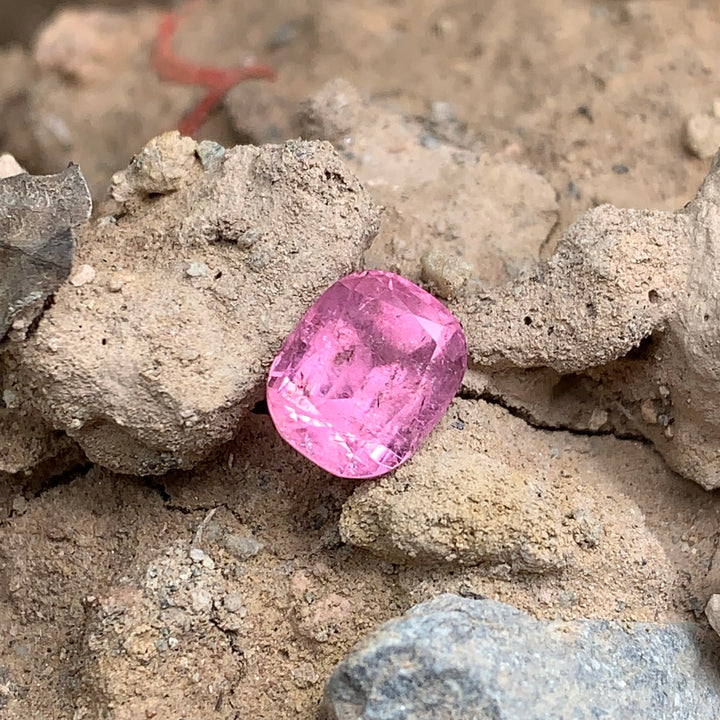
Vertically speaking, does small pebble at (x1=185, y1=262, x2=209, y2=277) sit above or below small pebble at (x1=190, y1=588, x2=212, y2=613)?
above

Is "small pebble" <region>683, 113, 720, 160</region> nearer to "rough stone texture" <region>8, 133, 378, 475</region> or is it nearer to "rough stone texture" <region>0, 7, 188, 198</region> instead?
"rough stone texture" <region>8, 133, 378, 475</region>

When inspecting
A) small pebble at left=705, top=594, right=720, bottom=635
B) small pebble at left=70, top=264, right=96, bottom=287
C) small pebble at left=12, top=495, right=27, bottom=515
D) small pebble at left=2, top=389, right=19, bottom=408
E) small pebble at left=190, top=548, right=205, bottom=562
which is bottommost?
small pebble at left=12, top=495, right=27, bottom=515

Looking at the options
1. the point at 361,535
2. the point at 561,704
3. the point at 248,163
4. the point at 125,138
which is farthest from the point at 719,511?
the point at 125,138

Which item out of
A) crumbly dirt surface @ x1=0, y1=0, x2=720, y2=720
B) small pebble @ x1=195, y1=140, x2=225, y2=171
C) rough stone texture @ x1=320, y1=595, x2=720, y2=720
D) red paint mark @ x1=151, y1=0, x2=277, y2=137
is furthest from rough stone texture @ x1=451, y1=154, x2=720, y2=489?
red paint mark @ x1=151, y1=0, x2=277, y2=137

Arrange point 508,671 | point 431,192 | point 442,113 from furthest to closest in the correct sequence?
point 442,113 → point 431,192 → point 508,671

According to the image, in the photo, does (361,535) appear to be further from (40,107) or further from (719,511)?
(40,107)

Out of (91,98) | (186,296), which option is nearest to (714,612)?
(186,296)

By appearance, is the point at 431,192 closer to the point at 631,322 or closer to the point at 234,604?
the point at 631,322
